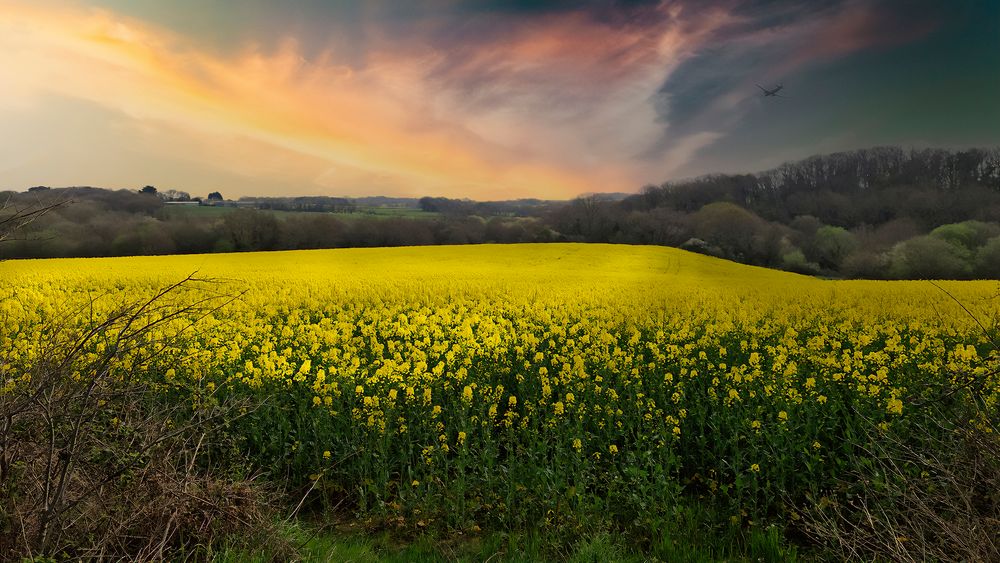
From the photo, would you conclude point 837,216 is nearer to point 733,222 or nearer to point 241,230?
point 733,222

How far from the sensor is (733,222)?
5347 centimetres

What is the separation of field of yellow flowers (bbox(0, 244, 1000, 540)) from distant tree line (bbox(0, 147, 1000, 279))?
3189 cm

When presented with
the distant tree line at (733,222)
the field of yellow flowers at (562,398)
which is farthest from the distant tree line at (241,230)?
the field of yellow flowers at (562,398)

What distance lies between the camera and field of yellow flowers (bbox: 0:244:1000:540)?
5.93m

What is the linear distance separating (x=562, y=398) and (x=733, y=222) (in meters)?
52.4

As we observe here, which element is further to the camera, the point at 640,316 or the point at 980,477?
the point at 640,316

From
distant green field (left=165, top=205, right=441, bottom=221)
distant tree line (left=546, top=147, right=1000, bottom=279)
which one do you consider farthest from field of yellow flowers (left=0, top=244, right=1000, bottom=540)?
distant green field (left=165, top=205, right=441, bottom=221)

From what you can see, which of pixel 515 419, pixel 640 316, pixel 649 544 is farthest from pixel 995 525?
pixel 640 316

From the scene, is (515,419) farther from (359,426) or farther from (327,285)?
(327,285)

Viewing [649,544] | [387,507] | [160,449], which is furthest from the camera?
[387,507]

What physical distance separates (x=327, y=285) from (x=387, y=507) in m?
15.8

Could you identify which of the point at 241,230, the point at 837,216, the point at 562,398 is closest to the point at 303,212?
the point at 241,230

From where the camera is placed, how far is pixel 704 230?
173ft

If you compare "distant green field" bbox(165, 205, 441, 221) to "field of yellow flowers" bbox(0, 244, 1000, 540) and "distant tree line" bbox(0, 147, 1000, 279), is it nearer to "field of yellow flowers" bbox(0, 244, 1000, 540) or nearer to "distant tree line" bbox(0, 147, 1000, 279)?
"distant tree line" bbox(0, 147, 1000, 279)
